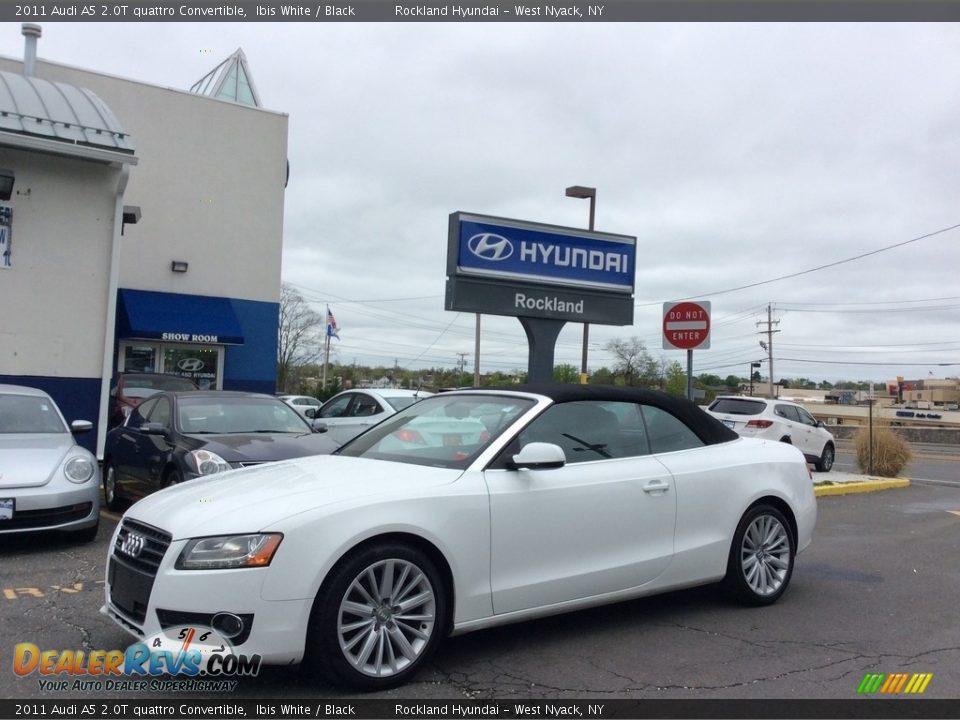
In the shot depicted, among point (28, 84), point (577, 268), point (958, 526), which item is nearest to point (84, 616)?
point (577, 268)

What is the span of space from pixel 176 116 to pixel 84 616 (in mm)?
17853

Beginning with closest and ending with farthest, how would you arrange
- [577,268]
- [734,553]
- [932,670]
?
[932,670] → [734,553] → [577,268]

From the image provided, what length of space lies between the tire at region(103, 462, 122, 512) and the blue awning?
920cm

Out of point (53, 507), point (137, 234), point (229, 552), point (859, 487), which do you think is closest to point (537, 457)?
point (229, 552)

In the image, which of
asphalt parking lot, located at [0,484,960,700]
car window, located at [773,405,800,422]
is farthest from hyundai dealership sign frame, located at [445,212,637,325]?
car window, located at [773,405,800,422]

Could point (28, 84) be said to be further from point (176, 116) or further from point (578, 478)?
point (578, 478)

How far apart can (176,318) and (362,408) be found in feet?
27.9

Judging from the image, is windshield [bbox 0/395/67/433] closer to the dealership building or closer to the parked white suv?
the dealership building

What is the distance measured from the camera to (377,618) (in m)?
4.14

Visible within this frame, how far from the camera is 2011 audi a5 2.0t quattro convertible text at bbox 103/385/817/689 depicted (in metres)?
3.95

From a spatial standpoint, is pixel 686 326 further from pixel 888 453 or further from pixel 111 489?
pixel 888 453

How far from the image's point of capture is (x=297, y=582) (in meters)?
3.90

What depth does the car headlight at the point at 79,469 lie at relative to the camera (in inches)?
294

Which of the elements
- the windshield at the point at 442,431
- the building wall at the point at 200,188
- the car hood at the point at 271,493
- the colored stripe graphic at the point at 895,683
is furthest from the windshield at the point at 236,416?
the building wall at the point at 200,188
